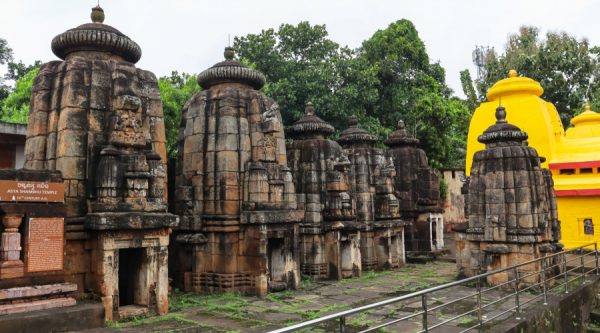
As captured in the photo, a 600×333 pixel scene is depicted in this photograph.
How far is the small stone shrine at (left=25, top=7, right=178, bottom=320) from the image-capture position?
30.5 feet

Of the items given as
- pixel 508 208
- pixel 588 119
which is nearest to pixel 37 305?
pixel 508 208

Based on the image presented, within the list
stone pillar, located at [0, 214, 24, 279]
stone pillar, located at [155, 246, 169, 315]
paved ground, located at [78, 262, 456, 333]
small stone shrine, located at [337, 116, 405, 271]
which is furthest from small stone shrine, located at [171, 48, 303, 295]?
stone pillar, located at [0, 214, 24, 279]

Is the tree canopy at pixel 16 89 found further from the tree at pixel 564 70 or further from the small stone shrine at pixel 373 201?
the tree at pixel 564 70

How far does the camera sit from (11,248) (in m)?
7.84

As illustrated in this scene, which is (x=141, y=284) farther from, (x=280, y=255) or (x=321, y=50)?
(x=321, y=50)

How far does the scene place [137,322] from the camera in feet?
30.6

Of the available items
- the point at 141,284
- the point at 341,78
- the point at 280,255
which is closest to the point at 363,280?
the point at 280,255

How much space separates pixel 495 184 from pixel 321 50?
17.3m

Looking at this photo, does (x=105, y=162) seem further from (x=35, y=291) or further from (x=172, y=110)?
(x=172, y=110)

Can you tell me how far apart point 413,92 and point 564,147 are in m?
11.0

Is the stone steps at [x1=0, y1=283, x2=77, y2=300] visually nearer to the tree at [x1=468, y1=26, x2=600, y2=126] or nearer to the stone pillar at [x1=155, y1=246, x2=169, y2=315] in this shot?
the stone pillar at [x1=155, y1=246, x2=169, y2=315]

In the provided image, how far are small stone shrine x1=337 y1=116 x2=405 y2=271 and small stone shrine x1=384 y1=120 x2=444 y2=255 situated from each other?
2.18 m

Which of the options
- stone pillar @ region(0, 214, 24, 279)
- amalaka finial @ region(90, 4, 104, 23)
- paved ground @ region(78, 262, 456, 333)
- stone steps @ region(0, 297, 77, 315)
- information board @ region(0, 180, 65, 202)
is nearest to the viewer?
stone steps @ region(0, 297, 77, 315)

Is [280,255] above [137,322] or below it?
above
